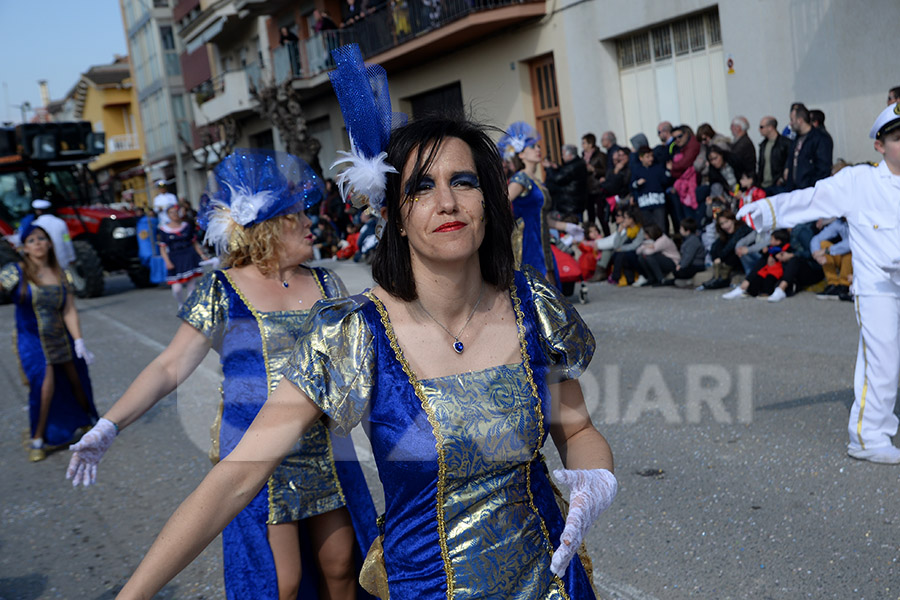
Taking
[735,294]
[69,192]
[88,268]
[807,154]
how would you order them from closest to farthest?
[735,294] < [807,154] < [88,268] < [69,192]

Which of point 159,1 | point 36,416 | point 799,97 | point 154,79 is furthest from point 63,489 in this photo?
point 154,79

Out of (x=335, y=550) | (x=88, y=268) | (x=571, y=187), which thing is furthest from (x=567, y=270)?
(x=88, y=268)

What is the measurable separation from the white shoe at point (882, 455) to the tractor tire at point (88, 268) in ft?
57.5

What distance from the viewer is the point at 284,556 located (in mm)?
3182

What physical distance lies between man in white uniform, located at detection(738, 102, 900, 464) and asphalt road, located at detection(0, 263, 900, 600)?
218 millimetres

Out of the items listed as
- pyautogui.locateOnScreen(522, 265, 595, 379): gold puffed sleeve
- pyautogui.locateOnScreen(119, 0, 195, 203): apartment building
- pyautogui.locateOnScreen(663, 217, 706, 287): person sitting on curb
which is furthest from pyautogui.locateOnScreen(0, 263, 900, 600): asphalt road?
pyautogui.locateOnScreen(119, 0, 195, 203): apartment building

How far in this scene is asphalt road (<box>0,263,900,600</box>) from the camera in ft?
12.6

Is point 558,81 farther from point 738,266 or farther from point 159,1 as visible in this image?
point 159,1

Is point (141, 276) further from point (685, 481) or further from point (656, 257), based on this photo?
point (685, 481)

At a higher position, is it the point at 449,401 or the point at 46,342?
the point at 449,401

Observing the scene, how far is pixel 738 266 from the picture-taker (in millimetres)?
Result: 11422

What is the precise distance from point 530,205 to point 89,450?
532 cm

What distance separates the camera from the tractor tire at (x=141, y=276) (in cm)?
2112

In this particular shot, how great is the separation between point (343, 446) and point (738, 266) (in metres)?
9.04
